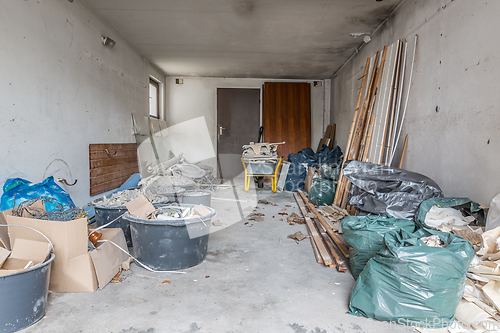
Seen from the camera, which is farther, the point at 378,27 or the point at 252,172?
the point at 252,172

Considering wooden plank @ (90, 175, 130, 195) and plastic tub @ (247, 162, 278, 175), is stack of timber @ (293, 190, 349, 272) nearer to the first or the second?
plastic tub @ (247, 162, 278, 175)

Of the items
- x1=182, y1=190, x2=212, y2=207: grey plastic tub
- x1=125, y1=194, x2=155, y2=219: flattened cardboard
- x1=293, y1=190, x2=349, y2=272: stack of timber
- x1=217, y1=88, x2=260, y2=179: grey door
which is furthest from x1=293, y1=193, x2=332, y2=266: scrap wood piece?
x1=217, y1=88, x2=260, y2=179: grey door

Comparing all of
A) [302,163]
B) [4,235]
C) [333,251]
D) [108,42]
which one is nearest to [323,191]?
[302,163]

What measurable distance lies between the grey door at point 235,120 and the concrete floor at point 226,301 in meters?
5.32

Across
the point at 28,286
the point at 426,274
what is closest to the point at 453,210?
the point at 426,274

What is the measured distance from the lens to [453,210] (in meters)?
2.13

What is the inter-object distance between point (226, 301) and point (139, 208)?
3.20 ft

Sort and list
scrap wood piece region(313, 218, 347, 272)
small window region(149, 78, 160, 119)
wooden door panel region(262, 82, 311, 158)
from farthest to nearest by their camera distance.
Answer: wooden door panel region(262, 82, 311, 158) → small window region(149, 78, 160, 119) → scrap wood piece region(313, 218, 347, 272)

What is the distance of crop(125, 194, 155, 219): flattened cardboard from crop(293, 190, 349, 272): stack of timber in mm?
1400

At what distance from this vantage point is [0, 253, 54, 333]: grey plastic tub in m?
1.38

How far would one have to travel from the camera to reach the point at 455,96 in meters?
2.58

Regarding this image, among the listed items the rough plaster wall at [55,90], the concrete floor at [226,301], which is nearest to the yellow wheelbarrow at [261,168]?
the rough plaster wall at [55,90]

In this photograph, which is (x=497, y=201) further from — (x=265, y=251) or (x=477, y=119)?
(x=265, y=251)

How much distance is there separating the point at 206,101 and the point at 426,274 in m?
6.85
